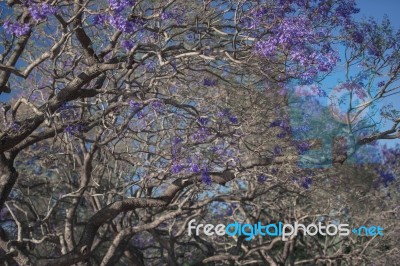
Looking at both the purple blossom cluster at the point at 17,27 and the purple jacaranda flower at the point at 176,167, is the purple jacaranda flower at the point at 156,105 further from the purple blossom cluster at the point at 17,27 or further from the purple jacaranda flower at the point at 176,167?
the purple blossom cluster at the point at 17,27

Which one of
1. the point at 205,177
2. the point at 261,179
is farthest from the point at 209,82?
the point at 205,177

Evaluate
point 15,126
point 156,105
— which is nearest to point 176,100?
point 156,105

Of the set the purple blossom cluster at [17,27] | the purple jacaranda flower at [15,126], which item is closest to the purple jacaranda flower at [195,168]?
the purple jacaranda flower at [15,126]

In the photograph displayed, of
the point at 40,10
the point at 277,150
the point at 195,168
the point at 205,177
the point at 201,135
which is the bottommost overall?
the point at 205,177

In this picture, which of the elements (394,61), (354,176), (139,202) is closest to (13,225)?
(139,202)

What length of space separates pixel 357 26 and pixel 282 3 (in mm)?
1395

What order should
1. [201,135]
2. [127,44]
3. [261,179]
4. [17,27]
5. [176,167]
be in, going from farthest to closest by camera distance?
1. [261,179]
2. [201,135]
3. [176,167]
4. [127,44]
5. [17,27]

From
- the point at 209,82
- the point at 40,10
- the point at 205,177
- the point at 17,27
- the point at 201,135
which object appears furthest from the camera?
the point at 209,82

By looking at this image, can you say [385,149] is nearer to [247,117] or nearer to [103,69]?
[247,117]

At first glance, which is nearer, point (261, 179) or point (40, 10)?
point (40, 10)

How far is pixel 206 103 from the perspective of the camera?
879 centimetres

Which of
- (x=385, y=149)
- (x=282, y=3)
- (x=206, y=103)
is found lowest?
(x=206, y=103)

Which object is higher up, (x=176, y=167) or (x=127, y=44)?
(x=127, y=44)

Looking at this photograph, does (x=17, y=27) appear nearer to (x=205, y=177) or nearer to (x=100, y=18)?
(x=100, y=18)
